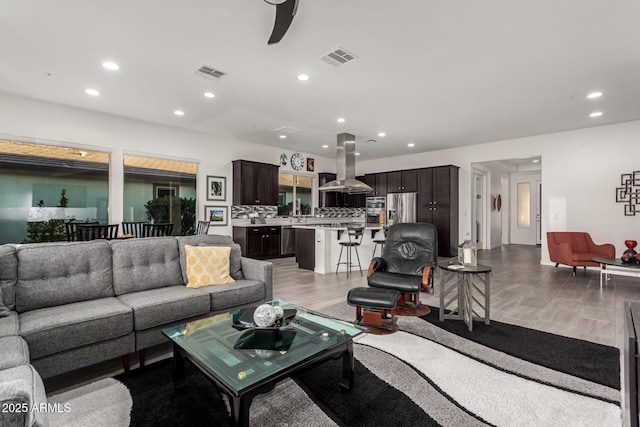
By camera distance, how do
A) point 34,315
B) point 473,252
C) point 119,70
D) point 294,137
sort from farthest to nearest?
point 294,137, point 119,70, point 473,252, point 34,315

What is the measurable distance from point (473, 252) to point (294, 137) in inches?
197

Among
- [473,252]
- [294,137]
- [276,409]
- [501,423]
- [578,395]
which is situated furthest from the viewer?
[294,137]

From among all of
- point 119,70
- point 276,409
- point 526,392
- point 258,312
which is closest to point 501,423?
point 526,392

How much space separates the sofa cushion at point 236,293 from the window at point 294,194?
547 centimetres

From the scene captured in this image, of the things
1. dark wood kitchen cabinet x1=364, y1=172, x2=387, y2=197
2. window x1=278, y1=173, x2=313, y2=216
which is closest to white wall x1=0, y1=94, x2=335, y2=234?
window x1=278, y1=173, x2=313, y2=216

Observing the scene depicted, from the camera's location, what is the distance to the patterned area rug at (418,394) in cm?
178

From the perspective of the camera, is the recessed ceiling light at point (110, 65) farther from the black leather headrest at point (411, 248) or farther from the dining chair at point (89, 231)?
the black leather headrest at point (411, 248)

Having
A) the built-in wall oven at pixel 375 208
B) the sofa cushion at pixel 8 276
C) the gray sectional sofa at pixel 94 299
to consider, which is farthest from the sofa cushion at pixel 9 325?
the built-in wall oven at pixel 375 208

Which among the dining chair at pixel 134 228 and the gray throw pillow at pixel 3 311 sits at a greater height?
the dining chair at pixel 134 228

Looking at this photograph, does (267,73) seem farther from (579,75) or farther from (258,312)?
(579,75)

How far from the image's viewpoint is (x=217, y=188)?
7.11 m

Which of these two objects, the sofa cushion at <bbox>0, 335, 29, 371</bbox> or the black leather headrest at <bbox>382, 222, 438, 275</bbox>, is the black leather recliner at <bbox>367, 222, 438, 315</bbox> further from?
the sofa cushion at <bbox>0, 335, 29, 371</bbox>

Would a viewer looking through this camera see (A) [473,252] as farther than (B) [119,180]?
No

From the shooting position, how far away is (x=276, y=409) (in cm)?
186
